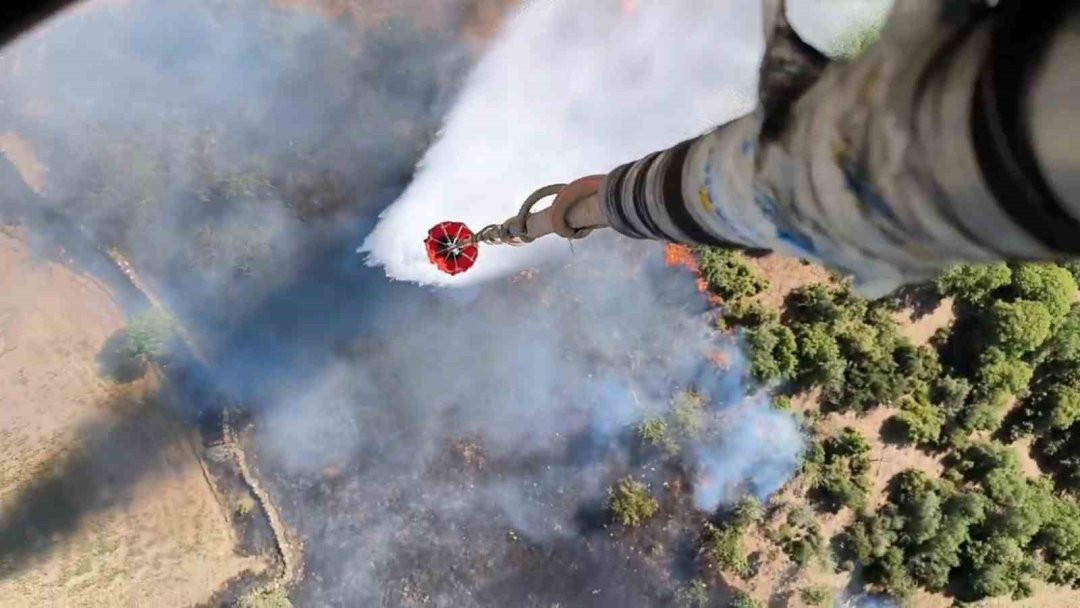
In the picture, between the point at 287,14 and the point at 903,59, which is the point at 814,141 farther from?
the point at 287,14

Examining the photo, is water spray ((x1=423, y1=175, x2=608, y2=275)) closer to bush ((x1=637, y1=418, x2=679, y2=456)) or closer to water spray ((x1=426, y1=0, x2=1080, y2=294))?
water spray ((x1=426, y1=0, x2=1080, y2=294))

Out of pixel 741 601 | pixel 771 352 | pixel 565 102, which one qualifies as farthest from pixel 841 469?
pixel 565 102

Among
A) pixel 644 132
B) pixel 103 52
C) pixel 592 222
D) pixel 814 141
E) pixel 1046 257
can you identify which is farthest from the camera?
pixel 644 132

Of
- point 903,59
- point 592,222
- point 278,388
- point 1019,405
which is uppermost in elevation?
point 278,388

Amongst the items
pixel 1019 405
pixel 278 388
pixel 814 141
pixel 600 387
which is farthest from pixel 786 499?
pixel 814 141

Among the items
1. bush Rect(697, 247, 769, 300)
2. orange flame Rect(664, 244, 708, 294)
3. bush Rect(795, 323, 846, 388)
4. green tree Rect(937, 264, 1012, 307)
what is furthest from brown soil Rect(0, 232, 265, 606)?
green tree Rect(937, 264, 1012, 307)

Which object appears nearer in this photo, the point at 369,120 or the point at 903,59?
the point at 903,59

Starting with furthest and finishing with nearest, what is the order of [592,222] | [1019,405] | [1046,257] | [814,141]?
[1019,405]
[592,222]
[814,141]
[1046,257]
